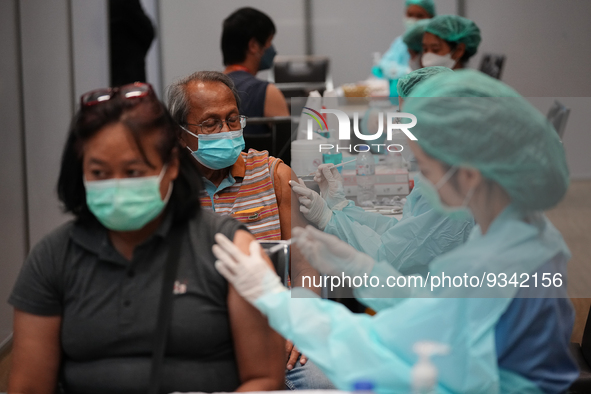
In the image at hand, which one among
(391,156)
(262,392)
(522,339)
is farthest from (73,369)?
(391,156)

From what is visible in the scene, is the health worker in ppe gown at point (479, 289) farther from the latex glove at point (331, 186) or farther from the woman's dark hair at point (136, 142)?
the latex glove at point (331, 186)

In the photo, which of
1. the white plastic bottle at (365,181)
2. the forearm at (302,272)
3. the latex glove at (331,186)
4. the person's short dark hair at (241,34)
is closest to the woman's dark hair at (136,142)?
the forearm at (302,272)

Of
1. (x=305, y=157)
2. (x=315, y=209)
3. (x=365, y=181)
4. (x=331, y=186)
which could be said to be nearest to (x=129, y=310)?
(x=315, y=209)

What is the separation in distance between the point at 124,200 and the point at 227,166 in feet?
2.45

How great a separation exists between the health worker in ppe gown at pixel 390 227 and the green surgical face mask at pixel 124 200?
678mm

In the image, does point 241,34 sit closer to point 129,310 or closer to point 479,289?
point 129,310

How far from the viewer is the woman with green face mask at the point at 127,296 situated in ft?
4.41

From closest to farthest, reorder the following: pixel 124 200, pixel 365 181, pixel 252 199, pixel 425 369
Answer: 1. pixel 425 369
2. pixel 124 200
3. pixel 252 199
4. pixel 365 181

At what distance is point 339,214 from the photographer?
1976mm

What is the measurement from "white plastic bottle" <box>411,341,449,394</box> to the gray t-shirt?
0.47 metres

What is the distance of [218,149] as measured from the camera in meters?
2.01

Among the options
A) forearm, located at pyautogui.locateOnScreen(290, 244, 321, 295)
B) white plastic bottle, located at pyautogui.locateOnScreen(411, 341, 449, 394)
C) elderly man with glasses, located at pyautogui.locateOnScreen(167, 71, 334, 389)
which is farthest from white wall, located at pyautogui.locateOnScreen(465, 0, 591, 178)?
white plastic bottle, located at pyautogui.locateOnScreen(411, 341, 449, 394)

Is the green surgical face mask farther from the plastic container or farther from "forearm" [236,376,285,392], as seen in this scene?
the plastic container

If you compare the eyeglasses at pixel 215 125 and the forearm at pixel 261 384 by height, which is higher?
the eyeglasses at pixel 215 125
